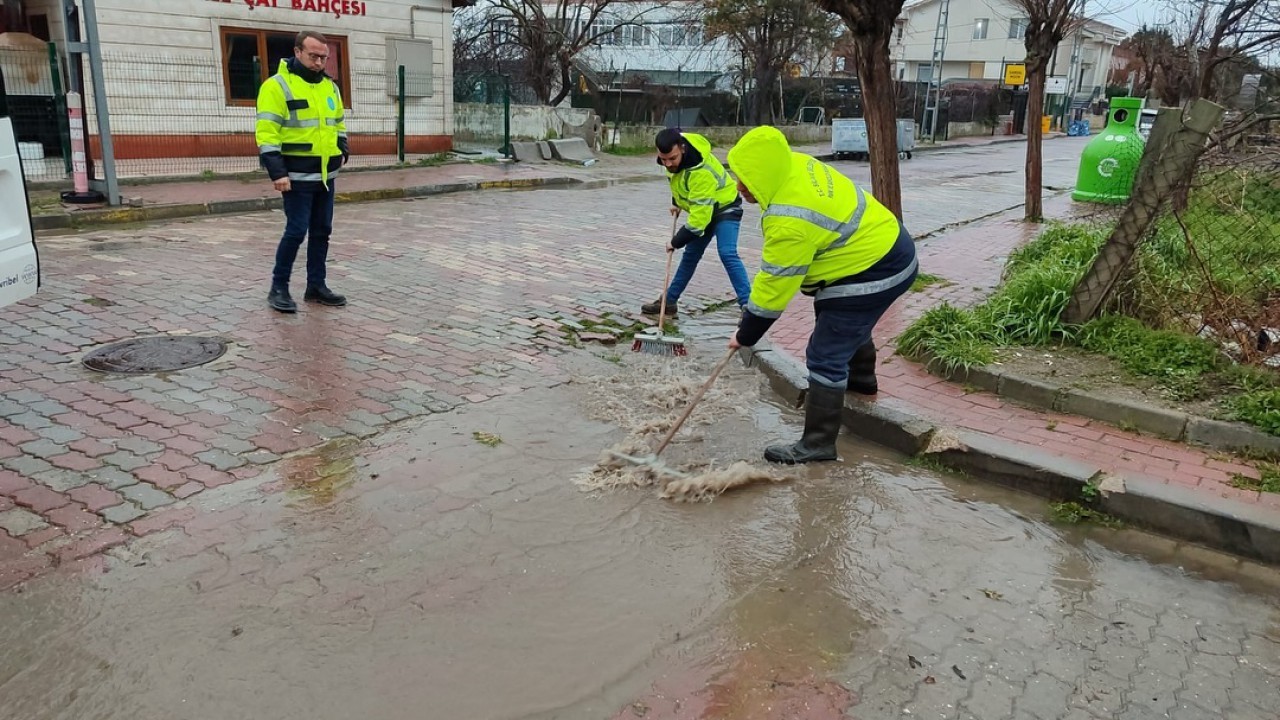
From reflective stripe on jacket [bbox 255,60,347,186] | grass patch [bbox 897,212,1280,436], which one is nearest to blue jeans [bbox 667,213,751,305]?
grass patch [bbox 897,212,1280,436]

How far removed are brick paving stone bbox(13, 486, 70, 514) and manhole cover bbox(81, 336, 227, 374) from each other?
1488 mm

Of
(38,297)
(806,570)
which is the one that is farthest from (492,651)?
(38,297)

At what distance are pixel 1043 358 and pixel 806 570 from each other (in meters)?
2.75

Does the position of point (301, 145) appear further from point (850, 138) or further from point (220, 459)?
point (850, 138)

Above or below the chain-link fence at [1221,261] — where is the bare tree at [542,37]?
above

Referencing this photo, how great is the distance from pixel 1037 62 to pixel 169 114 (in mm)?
13649

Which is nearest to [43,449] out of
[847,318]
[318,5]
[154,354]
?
[154,354]

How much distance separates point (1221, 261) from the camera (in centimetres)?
642

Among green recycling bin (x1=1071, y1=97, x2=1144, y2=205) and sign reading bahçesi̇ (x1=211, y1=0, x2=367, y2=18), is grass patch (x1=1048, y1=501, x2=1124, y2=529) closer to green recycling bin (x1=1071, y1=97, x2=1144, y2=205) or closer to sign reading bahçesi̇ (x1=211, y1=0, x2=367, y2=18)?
green recycling bin (x1=1071, y1=97, x2=1144, y2=205)

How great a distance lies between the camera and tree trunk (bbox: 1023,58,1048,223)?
12.6 meters

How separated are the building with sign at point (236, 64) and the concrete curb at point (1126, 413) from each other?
12.2 meters

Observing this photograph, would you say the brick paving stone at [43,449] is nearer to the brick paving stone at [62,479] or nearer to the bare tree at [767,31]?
the brick paving stone at [62,479]

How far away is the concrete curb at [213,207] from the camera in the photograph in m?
9.80

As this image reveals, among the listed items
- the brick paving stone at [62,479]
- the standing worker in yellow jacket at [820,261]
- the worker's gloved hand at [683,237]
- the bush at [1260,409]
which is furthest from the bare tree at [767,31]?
the brick paving stone at [62,479]
